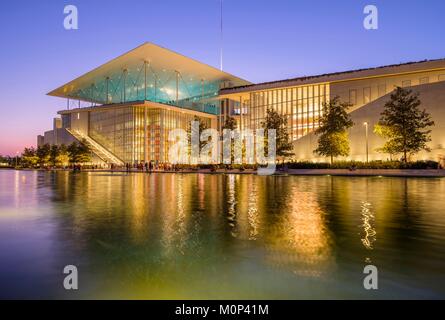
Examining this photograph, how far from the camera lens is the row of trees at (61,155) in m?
81.4

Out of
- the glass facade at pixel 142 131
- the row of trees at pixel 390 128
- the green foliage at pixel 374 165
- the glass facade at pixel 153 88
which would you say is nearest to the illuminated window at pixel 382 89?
the row of trees at pixel 390 128

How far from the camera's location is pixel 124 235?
7559 millimetres

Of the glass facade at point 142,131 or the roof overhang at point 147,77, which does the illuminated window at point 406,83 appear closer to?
the roof overhang at point 147,77

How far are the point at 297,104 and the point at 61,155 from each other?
202 feet

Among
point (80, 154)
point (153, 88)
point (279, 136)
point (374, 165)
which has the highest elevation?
point (153, 88)

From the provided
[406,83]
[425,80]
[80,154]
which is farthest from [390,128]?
[80,154]

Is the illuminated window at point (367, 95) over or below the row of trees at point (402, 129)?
over

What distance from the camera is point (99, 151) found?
8612cm

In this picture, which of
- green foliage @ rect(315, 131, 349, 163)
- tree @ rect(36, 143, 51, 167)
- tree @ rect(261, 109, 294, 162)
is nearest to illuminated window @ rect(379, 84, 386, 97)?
green foliage @ rect(315, 131, 349, 163)

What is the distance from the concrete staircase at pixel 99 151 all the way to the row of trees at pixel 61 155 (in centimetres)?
183

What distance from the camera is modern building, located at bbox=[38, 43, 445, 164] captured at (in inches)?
2076

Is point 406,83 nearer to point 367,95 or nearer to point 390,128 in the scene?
point 367,95
